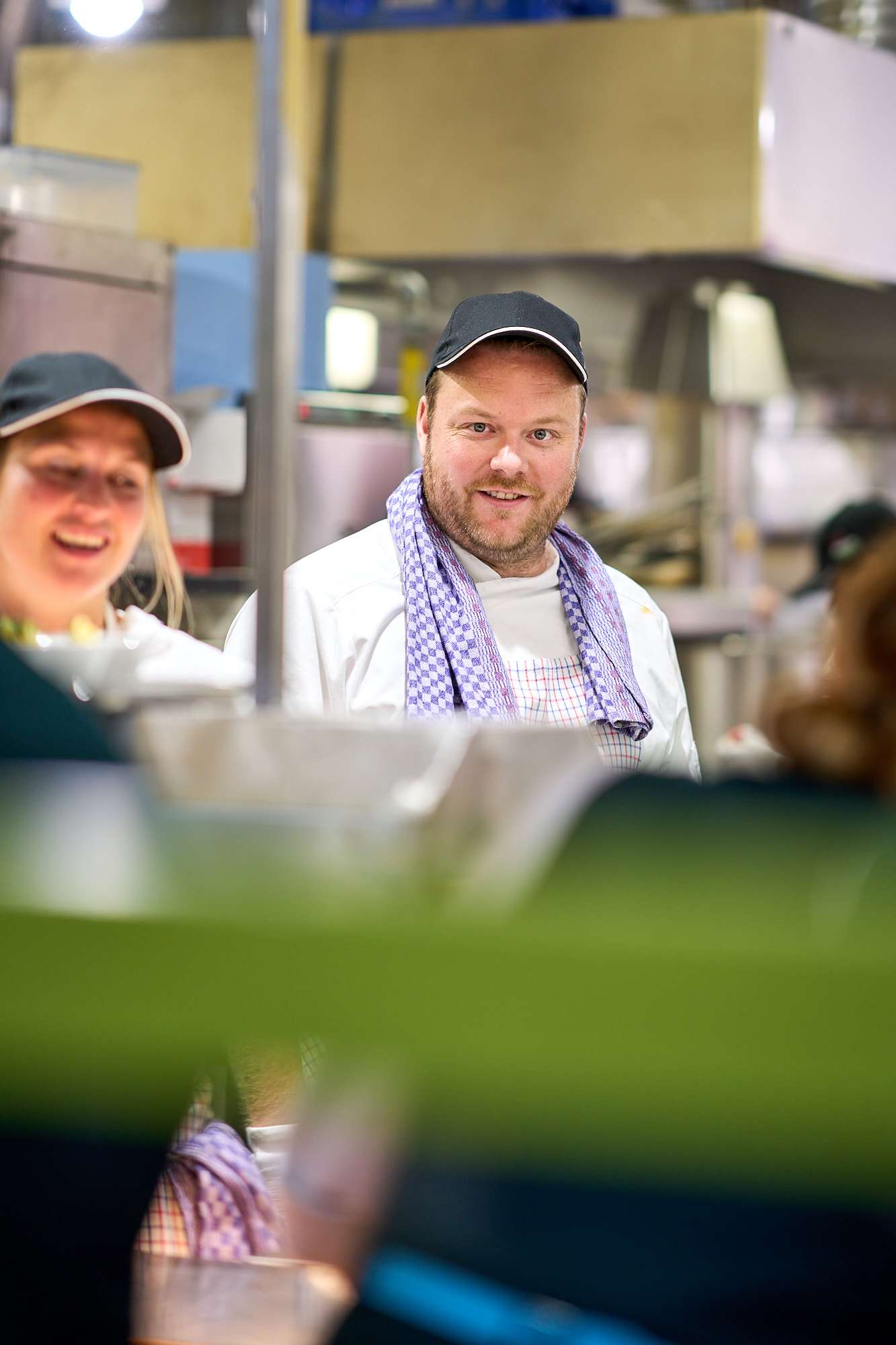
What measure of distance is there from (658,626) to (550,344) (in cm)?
44

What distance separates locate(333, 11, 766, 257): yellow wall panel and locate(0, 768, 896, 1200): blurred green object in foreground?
10.0 feet

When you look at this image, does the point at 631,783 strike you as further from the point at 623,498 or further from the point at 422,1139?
the point at 623,498

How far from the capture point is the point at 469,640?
73.9 inches

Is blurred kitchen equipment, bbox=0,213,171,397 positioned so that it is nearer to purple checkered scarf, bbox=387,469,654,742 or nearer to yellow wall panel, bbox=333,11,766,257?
purple checkered scarf, bbox=387,469,654,742

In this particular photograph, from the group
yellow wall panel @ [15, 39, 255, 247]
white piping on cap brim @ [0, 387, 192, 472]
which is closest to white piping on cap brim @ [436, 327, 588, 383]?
white piping on cap brim @ [0, 387, 192, 472]

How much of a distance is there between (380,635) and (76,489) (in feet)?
1.34

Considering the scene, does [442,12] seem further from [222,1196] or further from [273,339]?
[222,1196]

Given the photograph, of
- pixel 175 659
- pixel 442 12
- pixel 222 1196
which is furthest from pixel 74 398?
pixel 442 12

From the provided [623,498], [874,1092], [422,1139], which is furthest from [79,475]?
[623,498]

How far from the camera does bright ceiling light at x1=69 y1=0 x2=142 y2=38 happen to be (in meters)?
2.37

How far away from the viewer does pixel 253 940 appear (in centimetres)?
59

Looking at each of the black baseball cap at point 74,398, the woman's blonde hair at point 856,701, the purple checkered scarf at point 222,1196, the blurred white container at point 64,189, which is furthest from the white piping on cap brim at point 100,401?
the woman's blonde hair at point 856,701

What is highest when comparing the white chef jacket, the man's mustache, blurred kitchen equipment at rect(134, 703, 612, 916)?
the man's mustache

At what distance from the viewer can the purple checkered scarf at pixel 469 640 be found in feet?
6.09
